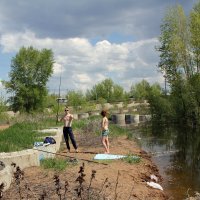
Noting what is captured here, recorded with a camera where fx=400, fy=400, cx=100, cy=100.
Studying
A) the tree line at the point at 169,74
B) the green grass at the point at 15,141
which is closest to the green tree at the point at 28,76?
the tree line at the point at 169,74

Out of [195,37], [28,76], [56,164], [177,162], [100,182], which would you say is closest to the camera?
[100,182]

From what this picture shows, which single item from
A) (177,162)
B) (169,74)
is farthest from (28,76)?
(177,162)

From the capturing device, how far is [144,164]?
15.2 m

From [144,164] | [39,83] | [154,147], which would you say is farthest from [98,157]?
[39,83]

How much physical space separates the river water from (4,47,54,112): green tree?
2542 cm

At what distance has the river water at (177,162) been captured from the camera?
1345 centimetres

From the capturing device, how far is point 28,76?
168 feet

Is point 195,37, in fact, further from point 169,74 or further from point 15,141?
point 15,141

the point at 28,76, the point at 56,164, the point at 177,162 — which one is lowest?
the point at 177,162

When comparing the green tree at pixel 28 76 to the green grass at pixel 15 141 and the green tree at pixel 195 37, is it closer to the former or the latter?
the green tree at pixel 195 37

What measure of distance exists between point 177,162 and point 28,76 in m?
35.6

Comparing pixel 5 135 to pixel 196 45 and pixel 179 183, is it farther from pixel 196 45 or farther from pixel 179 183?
pixel 196 45

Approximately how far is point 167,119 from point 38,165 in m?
34.2

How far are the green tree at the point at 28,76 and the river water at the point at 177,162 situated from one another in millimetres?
25422
